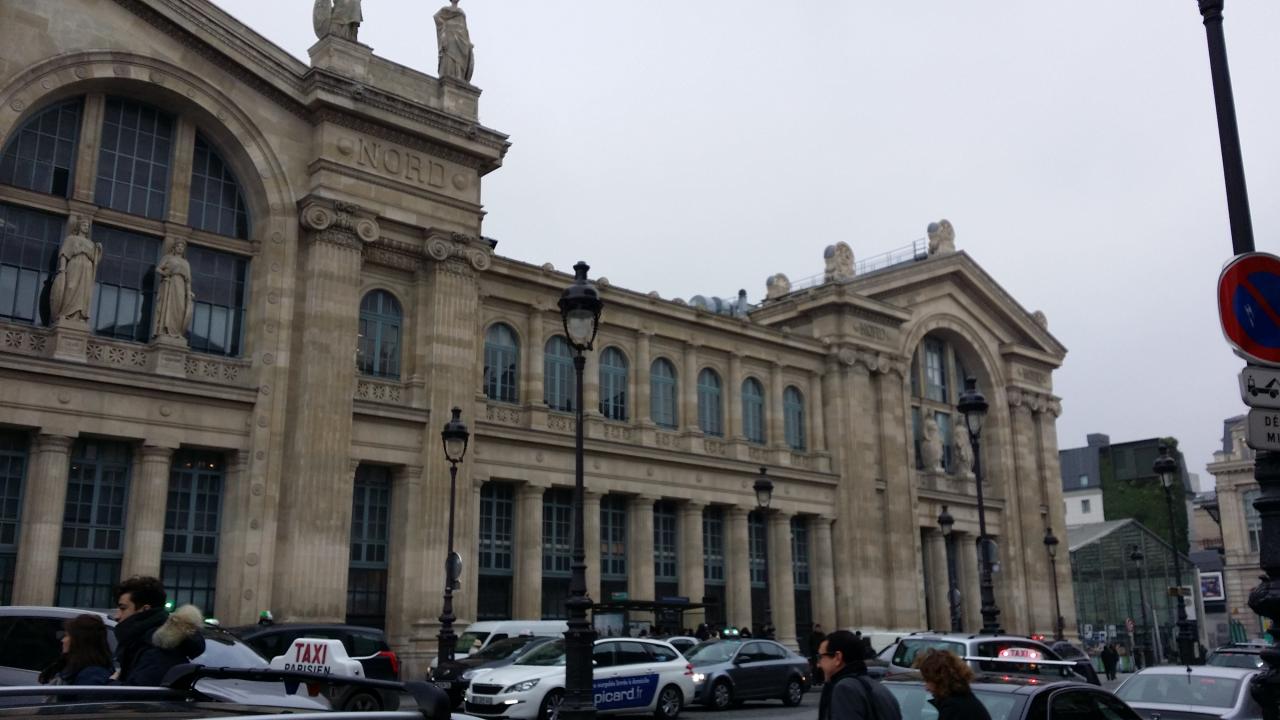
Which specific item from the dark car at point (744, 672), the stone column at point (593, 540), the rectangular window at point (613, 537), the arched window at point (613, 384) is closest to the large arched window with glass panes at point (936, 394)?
the arched window at point (613, 384)

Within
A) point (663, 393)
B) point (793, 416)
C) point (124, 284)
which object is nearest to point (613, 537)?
point (663, 393)

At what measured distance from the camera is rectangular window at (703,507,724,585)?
38906 mm

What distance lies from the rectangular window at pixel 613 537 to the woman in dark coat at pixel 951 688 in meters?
28.7

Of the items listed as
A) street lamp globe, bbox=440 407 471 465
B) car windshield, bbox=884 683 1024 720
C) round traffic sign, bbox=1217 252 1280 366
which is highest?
street lamp globe, bbox=440 407 471 465

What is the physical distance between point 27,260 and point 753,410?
25.2 m

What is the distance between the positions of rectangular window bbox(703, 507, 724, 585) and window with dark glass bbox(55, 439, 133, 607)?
1959 cm

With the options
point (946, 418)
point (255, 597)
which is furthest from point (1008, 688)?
point (946, 418)

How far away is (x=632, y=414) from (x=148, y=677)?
3001 centimetres

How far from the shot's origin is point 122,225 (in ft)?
86.0

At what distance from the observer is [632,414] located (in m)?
37.7

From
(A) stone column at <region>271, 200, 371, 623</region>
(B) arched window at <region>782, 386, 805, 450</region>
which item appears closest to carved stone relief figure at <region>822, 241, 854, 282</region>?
(B) arched window at <region>782, 386, 805, 450</region>

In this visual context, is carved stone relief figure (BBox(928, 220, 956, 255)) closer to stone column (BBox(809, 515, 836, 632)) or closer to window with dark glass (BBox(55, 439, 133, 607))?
stone column (BBox(809, 515, 836, 632))

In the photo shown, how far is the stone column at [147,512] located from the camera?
81.3 feet

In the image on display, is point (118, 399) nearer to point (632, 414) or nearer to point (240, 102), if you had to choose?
point (240, 102)
